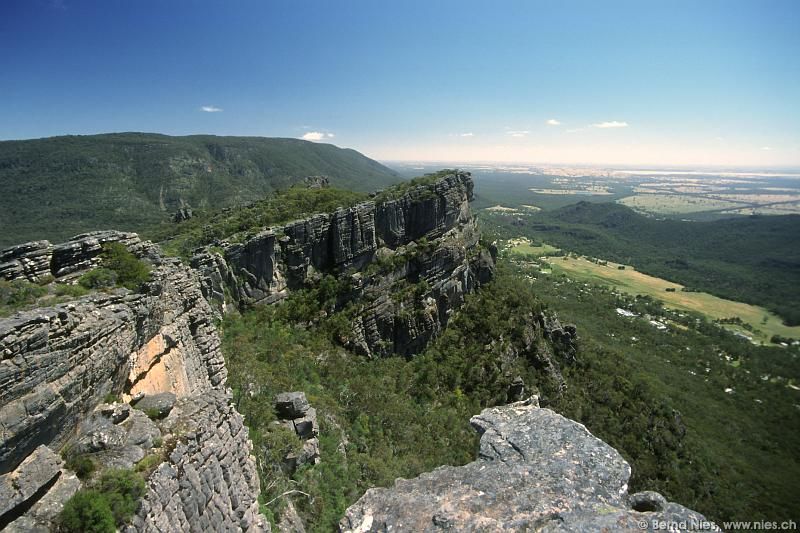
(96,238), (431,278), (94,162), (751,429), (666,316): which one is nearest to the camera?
(96,238)

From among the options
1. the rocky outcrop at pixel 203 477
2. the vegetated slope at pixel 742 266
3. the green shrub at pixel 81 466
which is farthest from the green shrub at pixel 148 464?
the vegetated slope at pixel 742 266

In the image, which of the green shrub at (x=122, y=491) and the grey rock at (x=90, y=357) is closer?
the green shrub at (x=122, y=491)

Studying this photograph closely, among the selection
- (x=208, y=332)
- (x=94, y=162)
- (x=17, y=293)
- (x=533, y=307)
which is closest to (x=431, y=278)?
(x=533, y=307)

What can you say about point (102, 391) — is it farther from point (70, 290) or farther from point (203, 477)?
point (203, 477)

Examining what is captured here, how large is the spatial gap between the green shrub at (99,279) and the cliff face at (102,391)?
0.69m

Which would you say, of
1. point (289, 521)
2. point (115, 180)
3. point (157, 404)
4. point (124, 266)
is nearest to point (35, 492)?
point (157, 404)

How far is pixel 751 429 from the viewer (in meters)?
63.7

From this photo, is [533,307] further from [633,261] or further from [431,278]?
[633,261]

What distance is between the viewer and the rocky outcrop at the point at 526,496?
25.4ft

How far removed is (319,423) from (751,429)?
77.3 m

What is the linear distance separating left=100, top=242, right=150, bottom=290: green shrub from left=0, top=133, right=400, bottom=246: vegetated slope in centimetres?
8681

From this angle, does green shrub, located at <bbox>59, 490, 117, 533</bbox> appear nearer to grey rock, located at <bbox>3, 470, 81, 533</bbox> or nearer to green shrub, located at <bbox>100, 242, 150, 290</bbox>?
grey rock, located at <bbox>3, 470, 81, 533</bbox>

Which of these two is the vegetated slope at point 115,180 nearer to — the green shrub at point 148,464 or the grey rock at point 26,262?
the grey rock at point 26,262

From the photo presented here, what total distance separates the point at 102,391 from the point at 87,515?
4.43 meters
